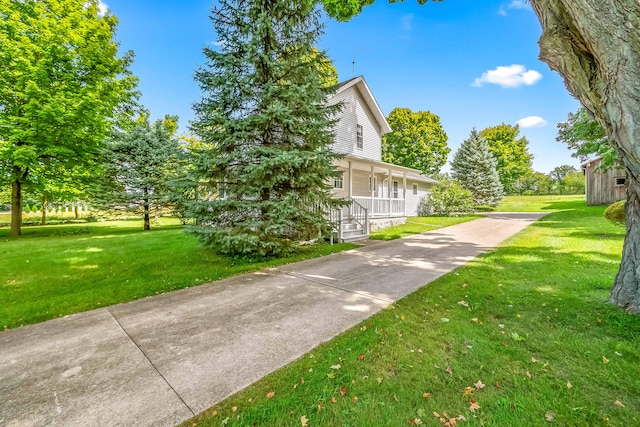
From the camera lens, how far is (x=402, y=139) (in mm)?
33531

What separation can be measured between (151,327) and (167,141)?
1481 cm

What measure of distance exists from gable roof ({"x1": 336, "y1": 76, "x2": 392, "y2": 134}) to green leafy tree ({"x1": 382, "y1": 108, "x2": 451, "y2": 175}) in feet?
56.9

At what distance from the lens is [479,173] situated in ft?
98.7

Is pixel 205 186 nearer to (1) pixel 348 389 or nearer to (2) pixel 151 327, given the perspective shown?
(2) pixel 151 327

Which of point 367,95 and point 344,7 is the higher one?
point 367,95

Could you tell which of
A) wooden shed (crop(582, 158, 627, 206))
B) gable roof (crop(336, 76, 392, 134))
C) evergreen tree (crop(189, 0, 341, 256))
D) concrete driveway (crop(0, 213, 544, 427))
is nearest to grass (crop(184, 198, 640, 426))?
concrete driveway (crop(0, 213, 544, 427))

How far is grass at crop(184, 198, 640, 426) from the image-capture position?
80.8 inches

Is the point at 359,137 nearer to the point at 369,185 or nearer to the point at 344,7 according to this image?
the point at 369,185

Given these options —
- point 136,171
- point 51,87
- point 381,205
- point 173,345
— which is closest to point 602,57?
point 173,345

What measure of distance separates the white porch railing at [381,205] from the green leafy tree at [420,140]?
19398 mm

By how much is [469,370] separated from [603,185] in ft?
95.3

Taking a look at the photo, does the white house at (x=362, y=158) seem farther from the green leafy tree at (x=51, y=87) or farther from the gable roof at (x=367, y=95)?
the green leafy tree at (x=51, y=87)

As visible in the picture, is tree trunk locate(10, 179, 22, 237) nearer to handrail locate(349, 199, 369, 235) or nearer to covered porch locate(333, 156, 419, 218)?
covered porch locate(333, 156, 419, 218)

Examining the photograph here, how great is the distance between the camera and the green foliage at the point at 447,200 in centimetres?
2136
